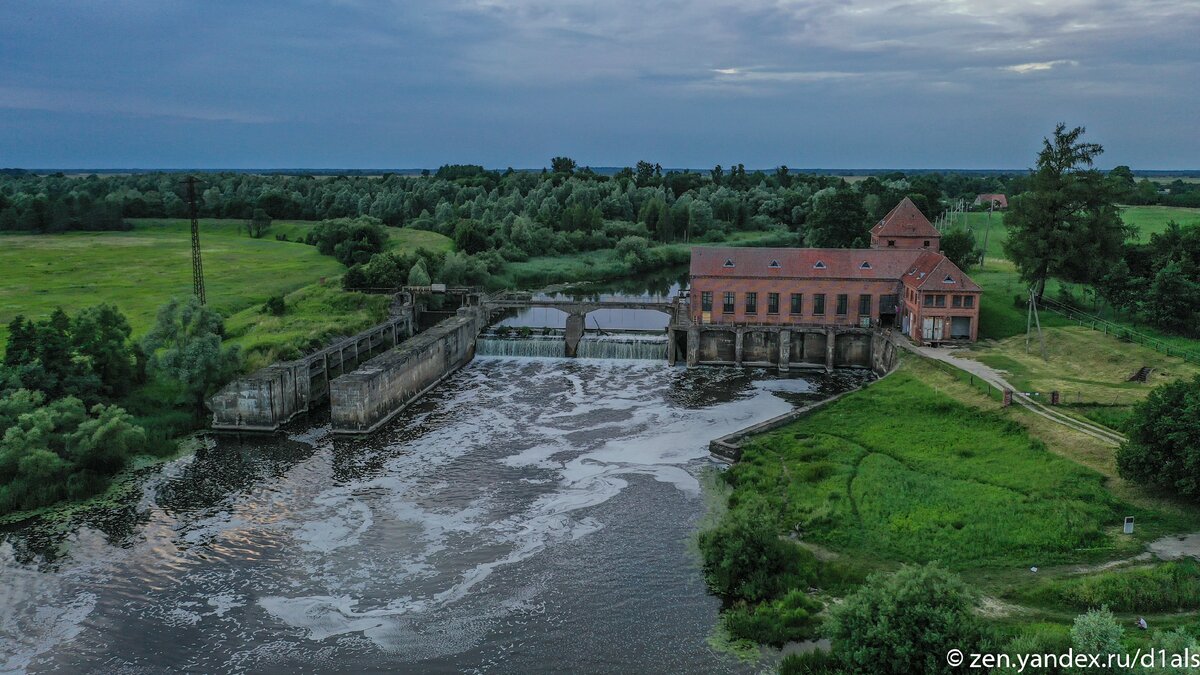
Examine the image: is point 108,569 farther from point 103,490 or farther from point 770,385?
point 770,385

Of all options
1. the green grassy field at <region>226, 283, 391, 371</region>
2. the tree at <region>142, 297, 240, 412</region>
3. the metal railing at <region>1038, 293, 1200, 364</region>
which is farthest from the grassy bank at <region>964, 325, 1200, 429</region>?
the tree at <region>142, 297, 240, 412</region>

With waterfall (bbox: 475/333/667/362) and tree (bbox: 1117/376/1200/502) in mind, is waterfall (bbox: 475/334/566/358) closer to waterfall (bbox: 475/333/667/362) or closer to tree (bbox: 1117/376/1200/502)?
waterfall (bbox: 475/333/667/362)

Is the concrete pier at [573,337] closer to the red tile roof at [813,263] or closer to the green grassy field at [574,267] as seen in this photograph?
the red tile roof at [813,263]

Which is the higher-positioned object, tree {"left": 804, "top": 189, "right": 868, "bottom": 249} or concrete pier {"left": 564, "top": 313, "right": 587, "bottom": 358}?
tree {"left": 804, "top": 189, "right": 868, "bottom": 249}

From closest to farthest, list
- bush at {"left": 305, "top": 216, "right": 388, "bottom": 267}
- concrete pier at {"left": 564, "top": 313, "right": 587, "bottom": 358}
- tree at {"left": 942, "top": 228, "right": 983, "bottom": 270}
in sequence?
1. concrete pier at {"left": 564, "top": 313, "right": 587, "bottom": 358}
2. tree at {"left": 942, "top": 228, "right": 983, "bottom": 270}
3. bush at {"left": 305, "top": 216, "right": 388, "bottom": 267}

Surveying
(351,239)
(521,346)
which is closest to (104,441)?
(521,346)

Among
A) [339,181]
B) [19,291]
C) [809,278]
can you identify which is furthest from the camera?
[339,181]

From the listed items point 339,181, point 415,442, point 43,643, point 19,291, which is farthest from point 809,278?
point 339,181
